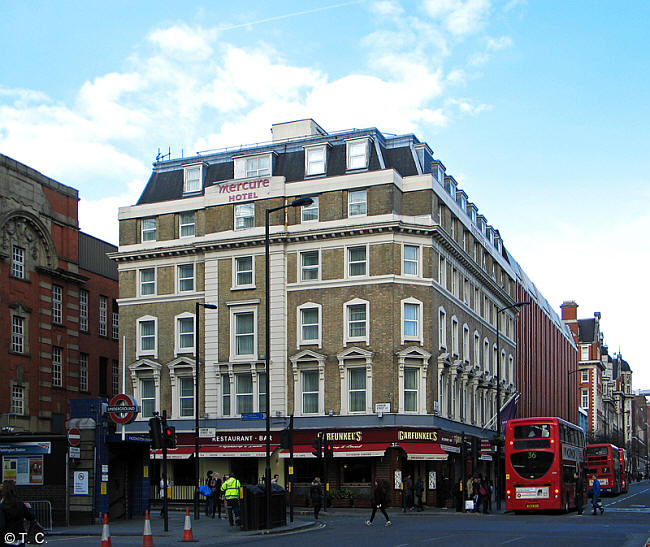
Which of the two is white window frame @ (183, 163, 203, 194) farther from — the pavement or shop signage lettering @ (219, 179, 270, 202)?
the pavement

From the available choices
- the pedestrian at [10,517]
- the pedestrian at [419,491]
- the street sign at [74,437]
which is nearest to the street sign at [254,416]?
the pedestrian at [419,491]

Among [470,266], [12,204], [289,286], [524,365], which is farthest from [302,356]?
[524,365]

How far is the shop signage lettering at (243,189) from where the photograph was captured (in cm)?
5094

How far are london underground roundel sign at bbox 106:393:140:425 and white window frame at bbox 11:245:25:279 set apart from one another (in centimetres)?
2229

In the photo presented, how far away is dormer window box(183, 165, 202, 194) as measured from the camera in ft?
178

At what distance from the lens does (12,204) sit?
162 feet

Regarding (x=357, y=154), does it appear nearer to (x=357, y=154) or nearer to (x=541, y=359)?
(x=357, y=154)

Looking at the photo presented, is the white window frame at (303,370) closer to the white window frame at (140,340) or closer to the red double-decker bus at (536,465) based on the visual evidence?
the white window frame at (140,340)

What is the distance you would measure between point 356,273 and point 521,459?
14.4 m

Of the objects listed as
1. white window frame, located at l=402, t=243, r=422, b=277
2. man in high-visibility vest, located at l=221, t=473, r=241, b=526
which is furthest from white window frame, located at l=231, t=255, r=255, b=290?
man in high-visibility vest, located at l=221, t=473, r=241, b=526

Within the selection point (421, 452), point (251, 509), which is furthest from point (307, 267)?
point (251, 509)

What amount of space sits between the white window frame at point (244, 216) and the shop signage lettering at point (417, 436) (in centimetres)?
1327

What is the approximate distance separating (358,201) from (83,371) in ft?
63.5

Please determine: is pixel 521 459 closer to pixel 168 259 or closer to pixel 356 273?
pixel 356 273
